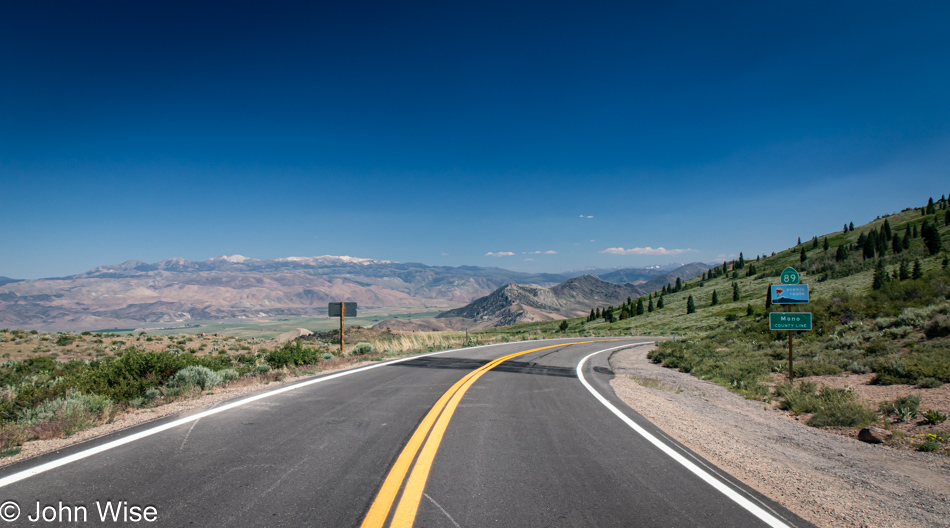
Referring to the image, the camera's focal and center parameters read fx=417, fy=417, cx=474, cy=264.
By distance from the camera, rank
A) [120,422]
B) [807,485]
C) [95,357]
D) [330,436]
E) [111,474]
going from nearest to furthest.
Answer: [111,474] → [807,485] → [330,436] → [120,422] → [95,357]

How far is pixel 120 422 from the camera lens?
626 centimetres

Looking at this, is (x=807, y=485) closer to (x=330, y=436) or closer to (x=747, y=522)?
(x=747, y=522)

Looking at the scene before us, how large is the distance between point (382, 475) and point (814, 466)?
5.34 m

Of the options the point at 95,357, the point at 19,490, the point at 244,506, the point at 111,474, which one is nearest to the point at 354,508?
the point at 244,506

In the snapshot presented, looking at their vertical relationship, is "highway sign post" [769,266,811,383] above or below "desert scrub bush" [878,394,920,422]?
above

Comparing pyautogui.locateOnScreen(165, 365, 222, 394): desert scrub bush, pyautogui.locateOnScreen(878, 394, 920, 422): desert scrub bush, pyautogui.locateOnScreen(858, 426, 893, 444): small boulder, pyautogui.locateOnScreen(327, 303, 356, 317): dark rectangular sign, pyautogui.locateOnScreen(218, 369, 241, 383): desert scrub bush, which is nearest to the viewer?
pyautogui.locateOnScreen(858, 426, 893, 444): small boulder

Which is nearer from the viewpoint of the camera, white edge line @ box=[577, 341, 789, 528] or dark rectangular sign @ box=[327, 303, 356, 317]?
white edge line @ box=[577, 341, 789, 528]

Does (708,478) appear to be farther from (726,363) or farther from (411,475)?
(726,363)

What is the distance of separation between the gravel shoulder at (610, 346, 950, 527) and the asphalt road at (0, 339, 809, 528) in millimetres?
448

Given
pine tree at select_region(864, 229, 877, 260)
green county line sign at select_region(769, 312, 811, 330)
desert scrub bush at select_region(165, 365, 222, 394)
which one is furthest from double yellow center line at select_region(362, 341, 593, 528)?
pine tree at select_region(864, 229, 877, 260)

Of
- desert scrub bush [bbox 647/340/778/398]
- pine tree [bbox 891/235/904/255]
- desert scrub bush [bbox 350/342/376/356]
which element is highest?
pine tree [bbox 891/235/904/255]

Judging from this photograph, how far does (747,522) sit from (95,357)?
106 ft

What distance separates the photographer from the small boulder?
22.6 feet

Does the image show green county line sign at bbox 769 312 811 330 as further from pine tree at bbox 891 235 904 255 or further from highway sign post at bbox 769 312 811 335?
pine tree at bbox 891 235 904 255
